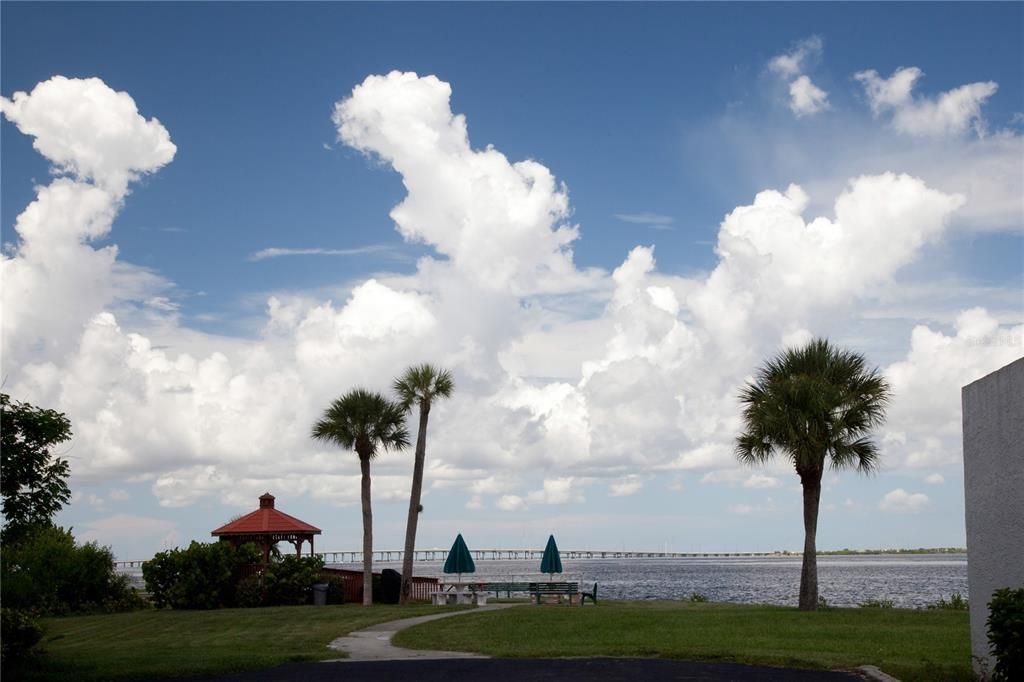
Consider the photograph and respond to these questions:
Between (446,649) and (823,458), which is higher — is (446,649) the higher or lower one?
the lower one

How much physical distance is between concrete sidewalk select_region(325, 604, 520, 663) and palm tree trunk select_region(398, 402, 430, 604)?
443 inches

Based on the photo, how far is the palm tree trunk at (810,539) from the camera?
31641 mm

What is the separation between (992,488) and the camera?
52.0 ft

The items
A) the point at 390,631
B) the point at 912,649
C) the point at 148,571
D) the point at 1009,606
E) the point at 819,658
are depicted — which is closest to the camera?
the point at 1009,606

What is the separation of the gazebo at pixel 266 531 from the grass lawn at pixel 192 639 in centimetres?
380

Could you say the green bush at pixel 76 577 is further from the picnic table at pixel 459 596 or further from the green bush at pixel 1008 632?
the green bush at pixel 1008 632

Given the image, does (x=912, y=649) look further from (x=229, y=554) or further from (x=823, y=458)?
(x=229, y=554)

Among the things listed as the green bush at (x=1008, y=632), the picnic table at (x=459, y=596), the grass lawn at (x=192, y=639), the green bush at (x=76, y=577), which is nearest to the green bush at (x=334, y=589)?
the grass lawn at (x=192, y=639)

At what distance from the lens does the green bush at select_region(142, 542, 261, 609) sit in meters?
36.9

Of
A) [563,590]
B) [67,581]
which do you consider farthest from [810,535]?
[67,581]

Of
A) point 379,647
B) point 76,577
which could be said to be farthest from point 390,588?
point 379,647

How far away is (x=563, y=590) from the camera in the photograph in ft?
125

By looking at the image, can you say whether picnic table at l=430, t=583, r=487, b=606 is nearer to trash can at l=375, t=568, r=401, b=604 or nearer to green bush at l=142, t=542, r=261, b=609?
trash can at l=375, t=568, r=401, b=604

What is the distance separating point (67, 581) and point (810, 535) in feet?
85.1
